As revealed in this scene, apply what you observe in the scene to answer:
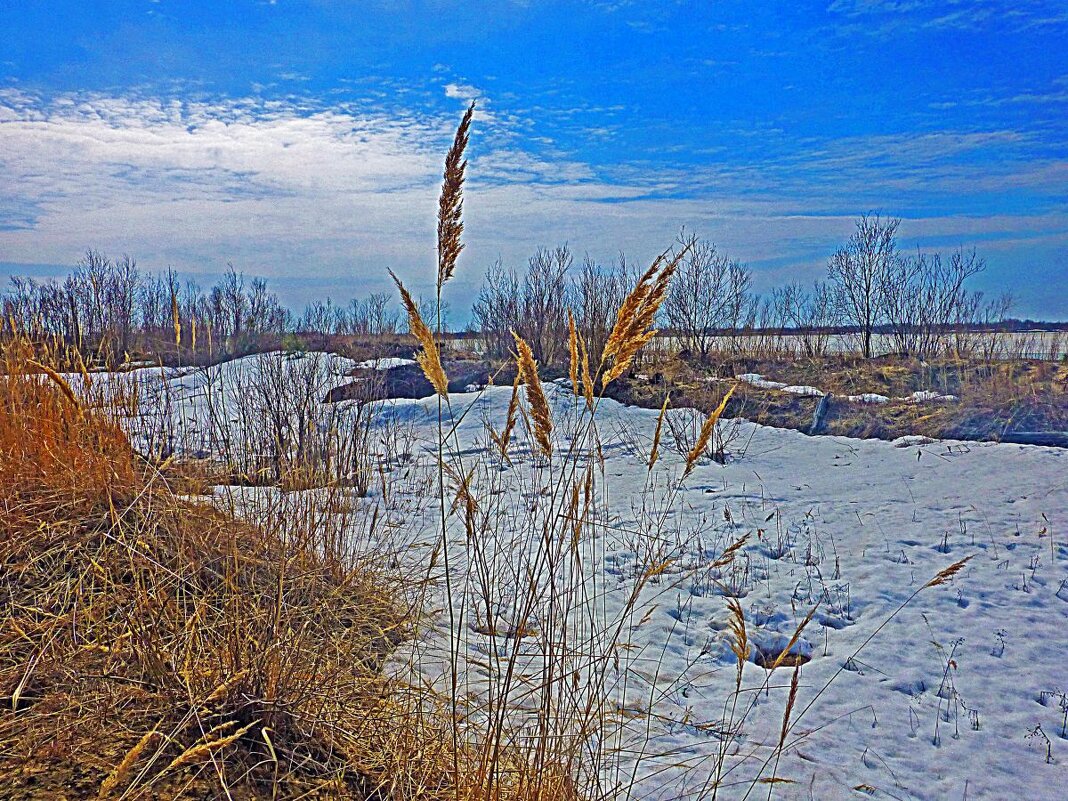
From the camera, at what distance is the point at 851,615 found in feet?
15.2

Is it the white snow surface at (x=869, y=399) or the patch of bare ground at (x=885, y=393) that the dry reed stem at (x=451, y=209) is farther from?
the white snow surface at (x=869, y=399)

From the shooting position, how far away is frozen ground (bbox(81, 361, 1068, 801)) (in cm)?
310

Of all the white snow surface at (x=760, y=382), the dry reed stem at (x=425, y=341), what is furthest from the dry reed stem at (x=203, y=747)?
the white snow surface at (x=760, y=382)

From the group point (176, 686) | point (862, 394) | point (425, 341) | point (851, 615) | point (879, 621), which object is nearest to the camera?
point (425, 341)

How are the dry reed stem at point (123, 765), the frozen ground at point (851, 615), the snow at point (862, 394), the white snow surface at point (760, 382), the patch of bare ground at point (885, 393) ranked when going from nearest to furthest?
the dry reed stem at point (123, 765)
the frozen ground at point (851, 615)
the patch of bare ground at point (885, 393)
the snow at point (862, 394)
the white snow surface at point (760, 382)

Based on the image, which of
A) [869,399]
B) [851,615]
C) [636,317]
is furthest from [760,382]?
[636,317]

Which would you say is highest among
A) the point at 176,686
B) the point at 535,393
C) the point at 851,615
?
the point at 535,393

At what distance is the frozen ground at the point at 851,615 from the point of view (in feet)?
10.2

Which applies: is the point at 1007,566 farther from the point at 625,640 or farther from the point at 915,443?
the point at 915,443

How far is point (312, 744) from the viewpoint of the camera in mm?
2416

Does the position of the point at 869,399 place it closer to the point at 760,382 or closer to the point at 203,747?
the point at 760,382

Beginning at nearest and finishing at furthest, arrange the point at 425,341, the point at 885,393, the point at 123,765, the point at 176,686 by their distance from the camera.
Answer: the point at 123,765 < the point at 425,341 < the point at 176,686 < the point at 885,393

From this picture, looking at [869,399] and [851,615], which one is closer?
[851,615]

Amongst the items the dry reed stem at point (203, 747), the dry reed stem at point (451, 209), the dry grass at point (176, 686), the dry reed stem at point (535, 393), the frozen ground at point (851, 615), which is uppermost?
the dry reed stem at point (451, 209)
